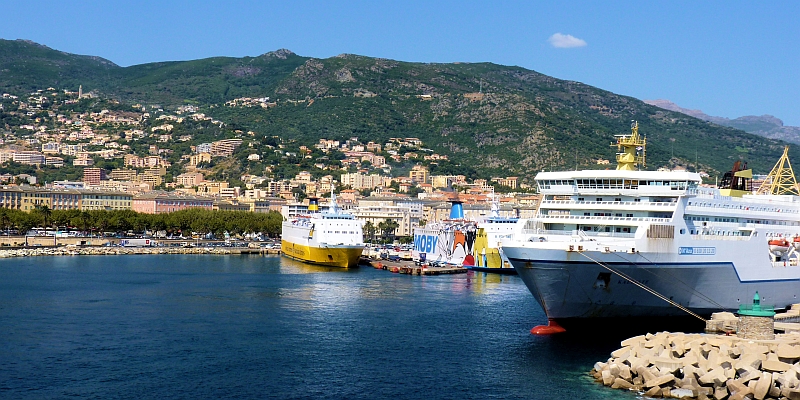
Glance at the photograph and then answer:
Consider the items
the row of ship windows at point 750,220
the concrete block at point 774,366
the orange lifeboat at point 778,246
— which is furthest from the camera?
the orange lifeboat at point 778,246

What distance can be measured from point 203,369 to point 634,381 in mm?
16005

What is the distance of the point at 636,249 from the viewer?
40.6 metres

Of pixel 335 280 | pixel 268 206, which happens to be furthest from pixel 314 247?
pixel 268 206

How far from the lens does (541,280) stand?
41.0 metres

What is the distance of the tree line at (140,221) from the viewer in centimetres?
12600

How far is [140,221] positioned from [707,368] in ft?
368

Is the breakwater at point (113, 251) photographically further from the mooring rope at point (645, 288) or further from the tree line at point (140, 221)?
the mooring rope at point (645, 288)

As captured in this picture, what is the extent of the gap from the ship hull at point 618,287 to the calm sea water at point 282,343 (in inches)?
56.9

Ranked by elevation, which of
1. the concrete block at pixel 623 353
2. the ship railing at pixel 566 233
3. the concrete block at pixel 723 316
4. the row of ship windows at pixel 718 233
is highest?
the row of ship windows at pixel 718 233

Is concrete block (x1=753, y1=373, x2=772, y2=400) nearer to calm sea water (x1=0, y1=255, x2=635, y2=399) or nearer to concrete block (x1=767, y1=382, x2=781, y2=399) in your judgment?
concrete block (x1=767, y1=382, x2=781, y2=399)

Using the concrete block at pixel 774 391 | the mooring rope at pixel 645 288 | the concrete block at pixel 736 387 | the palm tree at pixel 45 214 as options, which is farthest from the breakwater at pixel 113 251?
the concrete block at pixel 774 391

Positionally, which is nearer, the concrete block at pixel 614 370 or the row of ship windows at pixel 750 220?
the concrete block at pixel 614 370

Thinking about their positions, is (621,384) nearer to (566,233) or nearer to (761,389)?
(761,389)

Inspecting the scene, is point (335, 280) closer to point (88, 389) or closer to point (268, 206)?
point (88, 389)
